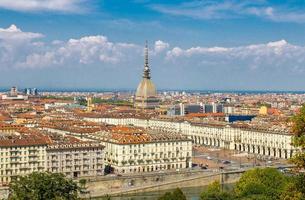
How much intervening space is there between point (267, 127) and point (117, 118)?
1635 inches

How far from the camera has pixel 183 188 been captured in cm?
6319

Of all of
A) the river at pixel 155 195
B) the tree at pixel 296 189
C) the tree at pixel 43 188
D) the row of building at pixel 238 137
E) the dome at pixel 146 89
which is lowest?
the river at pixel 155 195

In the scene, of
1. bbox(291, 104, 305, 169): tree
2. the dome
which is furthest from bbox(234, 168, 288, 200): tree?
the dome

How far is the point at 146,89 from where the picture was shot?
160 m

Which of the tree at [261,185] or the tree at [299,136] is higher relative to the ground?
the tree at [299,136]

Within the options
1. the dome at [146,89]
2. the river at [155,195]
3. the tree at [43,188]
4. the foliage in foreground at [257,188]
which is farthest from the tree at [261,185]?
the dome at [146,89]

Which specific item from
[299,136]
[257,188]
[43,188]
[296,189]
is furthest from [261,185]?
[299,136]

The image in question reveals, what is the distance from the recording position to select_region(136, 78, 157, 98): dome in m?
161

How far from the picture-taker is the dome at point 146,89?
161 m

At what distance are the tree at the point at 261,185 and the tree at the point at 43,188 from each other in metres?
16.7

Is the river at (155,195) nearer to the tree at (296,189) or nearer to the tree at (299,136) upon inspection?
the tree at (296,189)

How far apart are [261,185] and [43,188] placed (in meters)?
22.2

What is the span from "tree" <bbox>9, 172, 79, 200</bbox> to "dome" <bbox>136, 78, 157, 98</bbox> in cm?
13203

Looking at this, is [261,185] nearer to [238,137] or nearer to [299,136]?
[299,136]
